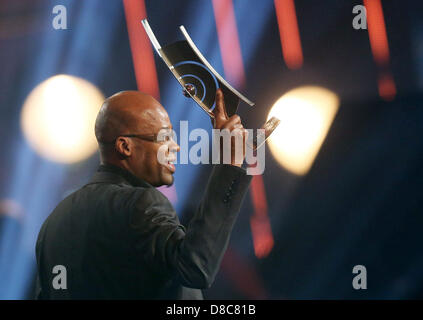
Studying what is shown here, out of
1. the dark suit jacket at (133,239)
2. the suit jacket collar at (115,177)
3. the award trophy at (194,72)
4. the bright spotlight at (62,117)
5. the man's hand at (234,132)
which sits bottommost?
the dark suit jacket at (133,239)

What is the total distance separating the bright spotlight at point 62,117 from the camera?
129 inches

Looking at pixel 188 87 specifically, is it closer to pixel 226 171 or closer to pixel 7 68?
pixel 226 171

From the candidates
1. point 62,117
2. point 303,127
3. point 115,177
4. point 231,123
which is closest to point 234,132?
point 231,123

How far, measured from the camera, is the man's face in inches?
66.1

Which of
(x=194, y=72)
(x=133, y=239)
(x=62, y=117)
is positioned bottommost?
(x=133, y=239)

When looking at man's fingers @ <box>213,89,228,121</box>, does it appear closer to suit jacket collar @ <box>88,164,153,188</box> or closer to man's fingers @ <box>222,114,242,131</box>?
man's fingers @ <box>222,114,242,131</box>

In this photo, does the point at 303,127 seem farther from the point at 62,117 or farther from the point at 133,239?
the point at 133,239

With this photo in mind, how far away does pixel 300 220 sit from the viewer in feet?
11.1

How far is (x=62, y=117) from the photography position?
10.9ft

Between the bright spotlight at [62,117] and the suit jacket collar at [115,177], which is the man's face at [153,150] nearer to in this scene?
the suit jacket collar at [115,177]

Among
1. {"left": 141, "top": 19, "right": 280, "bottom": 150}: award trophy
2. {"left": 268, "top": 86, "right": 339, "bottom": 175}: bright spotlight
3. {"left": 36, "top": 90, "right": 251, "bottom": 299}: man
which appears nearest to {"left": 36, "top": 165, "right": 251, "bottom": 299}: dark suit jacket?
{"left": 36, "top": 90, "right": 251, "bottom": 299}: man

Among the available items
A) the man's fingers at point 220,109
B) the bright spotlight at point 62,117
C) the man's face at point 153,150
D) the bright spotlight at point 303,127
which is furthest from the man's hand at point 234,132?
the bright spotlight at point 62,117

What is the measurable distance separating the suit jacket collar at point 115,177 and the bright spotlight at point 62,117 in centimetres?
170

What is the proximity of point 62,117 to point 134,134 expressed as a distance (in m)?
1.85
